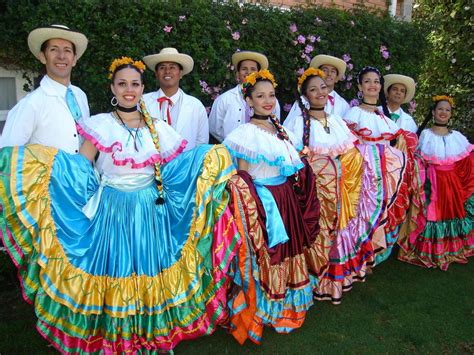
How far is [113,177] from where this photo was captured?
3176 millimetres

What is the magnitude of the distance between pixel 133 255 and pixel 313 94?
2.22 metres

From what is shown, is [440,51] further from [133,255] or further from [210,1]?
[133,255]

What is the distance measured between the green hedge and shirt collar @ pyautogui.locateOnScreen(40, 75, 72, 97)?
96cm

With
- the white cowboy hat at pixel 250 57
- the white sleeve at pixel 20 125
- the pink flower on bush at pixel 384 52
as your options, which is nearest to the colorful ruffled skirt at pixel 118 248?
the white sleeve at pixel 20 125

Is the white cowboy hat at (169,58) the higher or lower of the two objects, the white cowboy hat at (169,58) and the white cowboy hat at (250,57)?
the lower

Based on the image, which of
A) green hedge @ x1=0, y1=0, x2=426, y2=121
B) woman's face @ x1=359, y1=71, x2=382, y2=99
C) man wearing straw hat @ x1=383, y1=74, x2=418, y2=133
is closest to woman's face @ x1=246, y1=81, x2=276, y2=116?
woman's face @ x1=359, y1=71, x2=382, y2=99

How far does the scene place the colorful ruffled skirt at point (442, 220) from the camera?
5047 millimetres

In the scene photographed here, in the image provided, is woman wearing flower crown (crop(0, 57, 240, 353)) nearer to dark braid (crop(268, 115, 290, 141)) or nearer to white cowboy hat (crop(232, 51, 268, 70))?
dark braid (crop(268, 115, 290, 141))

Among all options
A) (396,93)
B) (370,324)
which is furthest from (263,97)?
(396,93)

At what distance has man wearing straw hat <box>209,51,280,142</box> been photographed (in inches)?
191

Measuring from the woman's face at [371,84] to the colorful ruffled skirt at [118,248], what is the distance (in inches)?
82.5

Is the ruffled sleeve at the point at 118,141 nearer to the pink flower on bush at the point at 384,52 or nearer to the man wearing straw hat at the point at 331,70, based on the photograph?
the man wearing straw hat at the point at 331,70

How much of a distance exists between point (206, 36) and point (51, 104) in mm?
2273

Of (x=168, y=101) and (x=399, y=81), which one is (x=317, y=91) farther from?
(x=399, y=81)
